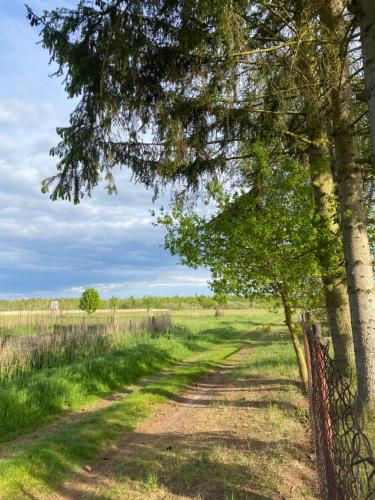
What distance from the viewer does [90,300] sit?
4453 centimetres

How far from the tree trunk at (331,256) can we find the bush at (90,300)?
37488 millimetres

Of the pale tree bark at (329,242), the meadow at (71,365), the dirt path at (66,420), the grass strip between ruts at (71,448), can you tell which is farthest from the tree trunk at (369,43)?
the meadow at (71,365)

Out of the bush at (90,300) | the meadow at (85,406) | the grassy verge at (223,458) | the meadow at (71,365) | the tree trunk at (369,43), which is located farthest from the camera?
the bush at (90,300)

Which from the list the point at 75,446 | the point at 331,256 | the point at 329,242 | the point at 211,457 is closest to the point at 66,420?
the point at 75,446

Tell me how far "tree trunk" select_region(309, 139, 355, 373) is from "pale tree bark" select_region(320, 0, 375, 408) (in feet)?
2.60

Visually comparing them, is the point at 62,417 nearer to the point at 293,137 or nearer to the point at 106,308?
the point at 293,137

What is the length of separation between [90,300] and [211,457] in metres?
40.3

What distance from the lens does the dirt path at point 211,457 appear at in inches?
189

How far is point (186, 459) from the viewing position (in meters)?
5.75

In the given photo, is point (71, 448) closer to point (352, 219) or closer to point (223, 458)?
point (223, 458)

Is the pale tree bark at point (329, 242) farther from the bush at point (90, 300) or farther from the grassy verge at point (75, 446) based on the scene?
the bush at point (90, 300)

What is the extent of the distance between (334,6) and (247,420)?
7449 millimetres

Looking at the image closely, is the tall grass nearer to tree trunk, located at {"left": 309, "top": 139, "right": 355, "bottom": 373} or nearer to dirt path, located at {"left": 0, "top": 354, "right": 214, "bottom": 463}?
dirt path, located at {"left": 0, "top": 354, "right": 214, "bottom": 463}

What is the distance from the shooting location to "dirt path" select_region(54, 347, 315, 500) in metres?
4.80
